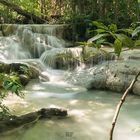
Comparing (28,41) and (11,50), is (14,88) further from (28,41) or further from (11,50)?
(28,41)

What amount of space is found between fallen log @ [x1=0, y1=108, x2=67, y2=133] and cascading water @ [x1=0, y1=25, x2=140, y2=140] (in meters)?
0.08

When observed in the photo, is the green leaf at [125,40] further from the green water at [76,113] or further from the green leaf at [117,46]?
the green water at [76,113]

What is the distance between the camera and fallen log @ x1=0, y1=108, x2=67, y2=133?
4160 mm

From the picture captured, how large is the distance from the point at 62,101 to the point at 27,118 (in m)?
1.81

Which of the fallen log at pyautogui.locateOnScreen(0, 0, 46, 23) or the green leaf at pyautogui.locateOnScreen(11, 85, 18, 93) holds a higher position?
the fallen log at pyautogui.locateOnScreen(0, 0, 46, 23)

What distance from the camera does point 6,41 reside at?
444 inches

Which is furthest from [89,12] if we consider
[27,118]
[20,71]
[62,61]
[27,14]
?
[27,118]

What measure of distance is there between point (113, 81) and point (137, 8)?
272 inches

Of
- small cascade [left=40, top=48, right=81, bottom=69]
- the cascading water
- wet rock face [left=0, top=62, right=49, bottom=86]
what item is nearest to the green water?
the cascading water

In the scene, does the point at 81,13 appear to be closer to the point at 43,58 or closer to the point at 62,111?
the point at 43,58

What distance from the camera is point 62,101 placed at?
6270 millimetres

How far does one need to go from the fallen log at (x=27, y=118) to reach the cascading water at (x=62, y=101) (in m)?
0.08

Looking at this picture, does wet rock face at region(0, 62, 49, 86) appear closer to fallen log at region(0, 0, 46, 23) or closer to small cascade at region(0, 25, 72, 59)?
small cascade at region(0, 25, 72, 59)

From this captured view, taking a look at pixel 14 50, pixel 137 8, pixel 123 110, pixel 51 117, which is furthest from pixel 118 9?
pixel 51 117
